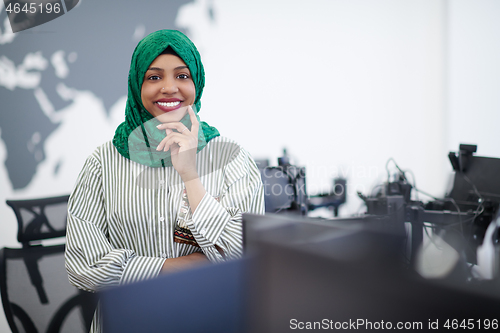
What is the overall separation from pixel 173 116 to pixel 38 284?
1032mm

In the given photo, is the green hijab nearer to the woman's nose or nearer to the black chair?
the woman's nose

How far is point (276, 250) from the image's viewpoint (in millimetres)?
500

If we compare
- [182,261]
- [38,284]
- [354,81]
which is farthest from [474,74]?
[38,284]

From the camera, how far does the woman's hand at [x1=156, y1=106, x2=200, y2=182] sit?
1.01 m

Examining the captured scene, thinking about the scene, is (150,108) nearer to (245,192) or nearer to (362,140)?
(245,192)

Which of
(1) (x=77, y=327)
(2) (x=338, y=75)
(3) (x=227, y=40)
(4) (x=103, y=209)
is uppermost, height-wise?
(3) (x=227, y=40)

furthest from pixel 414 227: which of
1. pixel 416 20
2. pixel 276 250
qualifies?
pixel 416 20

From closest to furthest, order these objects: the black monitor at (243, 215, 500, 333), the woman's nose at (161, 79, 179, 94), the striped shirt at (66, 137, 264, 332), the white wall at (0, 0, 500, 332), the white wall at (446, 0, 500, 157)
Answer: the black monitor at (243, 215, 500, 333)
the striped shirt at (66, 137, 264, 332)
the woman's nose at (161, 79, 179, 94)
the white wall at (0, 0, 500, 332)
the white wall at (446, 0, 500, 157)

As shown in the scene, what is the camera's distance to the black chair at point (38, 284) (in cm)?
154

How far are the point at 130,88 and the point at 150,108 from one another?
12 centimetres

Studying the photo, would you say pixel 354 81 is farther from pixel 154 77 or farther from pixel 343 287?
pixel 343 287

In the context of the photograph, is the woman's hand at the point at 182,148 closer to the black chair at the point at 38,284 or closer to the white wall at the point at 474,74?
the black chair at the point at 38,284

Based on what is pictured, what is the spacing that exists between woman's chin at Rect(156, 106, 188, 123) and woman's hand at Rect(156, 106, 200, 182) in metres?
0.06

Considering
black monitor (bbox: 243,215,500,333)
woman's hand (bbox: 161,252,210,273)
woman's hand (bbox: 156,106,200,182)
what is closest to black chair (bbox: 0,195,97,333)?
woman's hand (bbox: 161,252,210,273)
